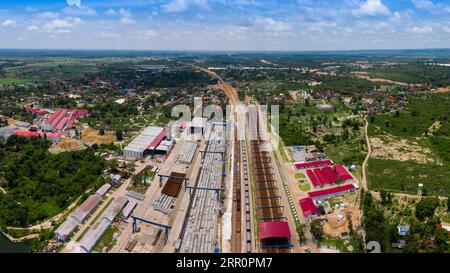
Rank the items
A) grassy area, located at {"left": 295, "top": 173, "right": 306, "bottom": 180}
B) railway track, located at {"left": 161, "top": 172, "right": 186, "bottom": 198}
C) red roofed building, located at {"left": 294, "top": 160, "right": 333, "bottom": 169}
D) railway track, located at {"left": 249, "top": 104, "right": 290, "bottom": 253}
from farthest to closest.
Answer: red roofed building, located at {"left": 294, "top": 160, "right": 333, "bottom": 169} → grassy area, located at {"left": 295, "top": 173, "right": 306, "bottom": 180} → railway track, located at {"left": 161, "top": 172, "right": 186, "bottom": 198} → railway track, located at {"left": 249, "top": 104, "right": 290, "bottom": 253}

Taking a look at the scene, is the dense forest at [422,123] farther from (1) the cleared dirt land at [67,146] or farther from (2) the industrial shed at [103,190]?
(1) the cleared dirt land at [67,146]

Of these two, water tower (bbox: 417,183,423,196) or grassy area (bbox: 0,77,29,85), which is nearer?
water tower (bbox: 417,183,423,196)

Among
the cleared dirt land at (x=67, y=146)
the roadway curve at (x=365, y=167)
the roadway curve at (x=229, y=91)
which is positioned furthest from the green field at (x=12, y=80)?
the roadway curve at (x=365, y=167)

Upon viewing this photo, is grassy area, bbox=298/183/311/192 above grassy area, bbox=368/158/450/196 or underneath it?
underneath

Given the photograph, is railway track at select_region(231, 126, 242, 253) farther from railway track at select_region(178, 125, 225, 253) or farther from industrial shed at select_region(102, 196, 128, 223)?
industrial shed at select_region(102, 196, 128, 223)

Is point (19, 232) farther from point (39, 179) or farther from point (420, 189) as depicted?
point (420, 189)

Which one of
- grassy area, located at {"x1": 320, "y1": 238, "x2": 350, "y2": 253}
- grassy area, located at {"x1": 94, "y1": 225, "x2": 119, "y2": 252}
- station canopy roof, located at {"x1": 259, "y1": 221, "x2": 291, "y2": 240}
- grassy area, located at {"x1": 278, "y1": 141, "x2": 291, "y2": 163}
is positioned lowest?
grassy area, located at {"x1": 320, "y1": 238, "x2": 350, "y2": 253}

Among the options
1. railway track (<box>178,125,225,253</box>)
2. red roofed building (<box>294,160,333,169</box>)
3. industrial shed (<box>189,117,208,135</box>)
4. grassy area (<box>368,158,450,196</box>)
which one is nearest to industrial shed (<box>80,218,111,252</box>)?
railway track (<box>178,125,225,253</box>)
